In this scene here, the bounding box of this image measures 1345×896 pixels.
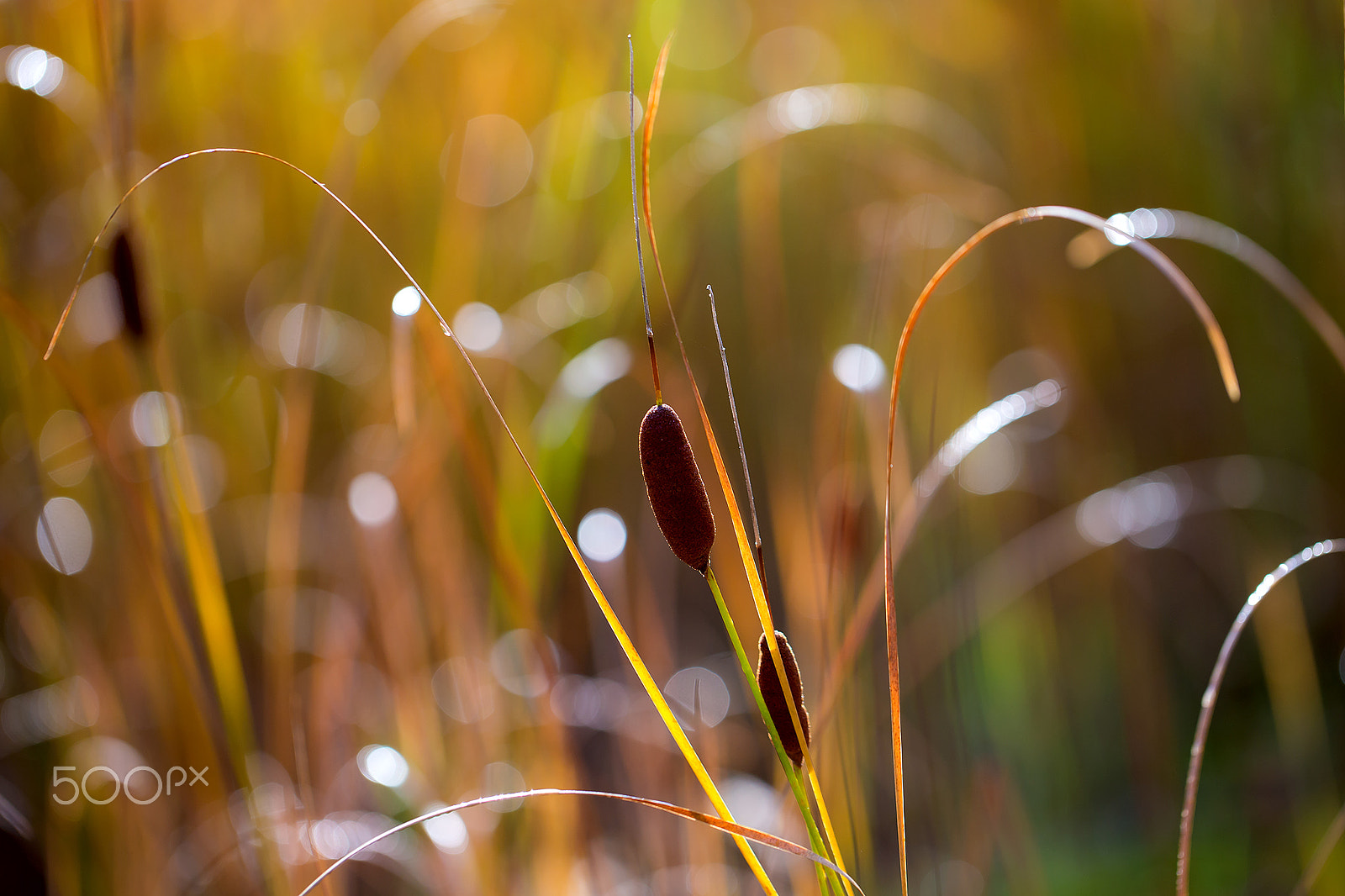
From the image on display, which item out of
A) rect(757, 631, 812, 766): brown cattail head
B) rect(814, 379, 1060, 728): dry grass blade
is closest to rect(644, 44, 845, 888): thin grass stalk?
rect(757, 631, 812, 766): brown cattail head

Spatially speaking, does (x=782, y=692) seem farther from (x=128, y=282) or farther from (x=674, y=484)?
(x=128, y=282)

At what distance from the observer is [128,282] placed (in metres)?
0.51

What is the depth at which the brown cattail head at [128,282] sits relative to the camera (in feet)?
1.65

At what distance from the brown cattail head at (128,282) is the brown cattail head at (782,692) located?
412 mm

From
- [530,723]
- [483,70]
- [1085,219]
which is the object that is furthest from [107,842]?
[483,70]

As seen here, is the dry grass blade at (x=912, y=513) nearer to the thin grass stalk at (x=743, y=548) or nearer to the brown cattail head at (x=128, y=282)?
the thin grass stalk at (x=743, y=548)

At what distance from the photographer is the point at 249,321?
1.13 metres

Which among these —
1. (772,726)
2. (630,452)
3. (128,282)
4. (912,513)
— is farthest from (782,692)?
(630,452)

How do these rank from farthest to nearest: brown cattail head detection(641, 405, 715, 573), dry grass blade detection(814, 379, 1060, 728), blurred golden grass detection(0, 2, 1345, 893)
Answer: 1. blurred golden grass detection(0, 2, 1345, 893)
2. dry grass blade detection(814, 379, 1060, 728)
3. brown cattail head detection(641, 405, 715, 573)

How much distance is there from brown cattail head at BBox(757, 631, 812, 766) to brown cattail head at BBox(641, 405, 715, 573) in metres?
0.04

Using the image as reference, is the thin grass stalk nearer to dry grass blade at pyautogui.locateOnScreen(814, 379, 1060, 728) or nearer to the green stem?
the green stem

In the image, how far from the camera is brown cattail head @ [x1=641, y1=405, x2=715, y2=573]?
302mm

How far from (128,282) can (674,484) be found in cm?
39

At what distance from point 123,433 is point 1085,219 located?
Result: 937mm
